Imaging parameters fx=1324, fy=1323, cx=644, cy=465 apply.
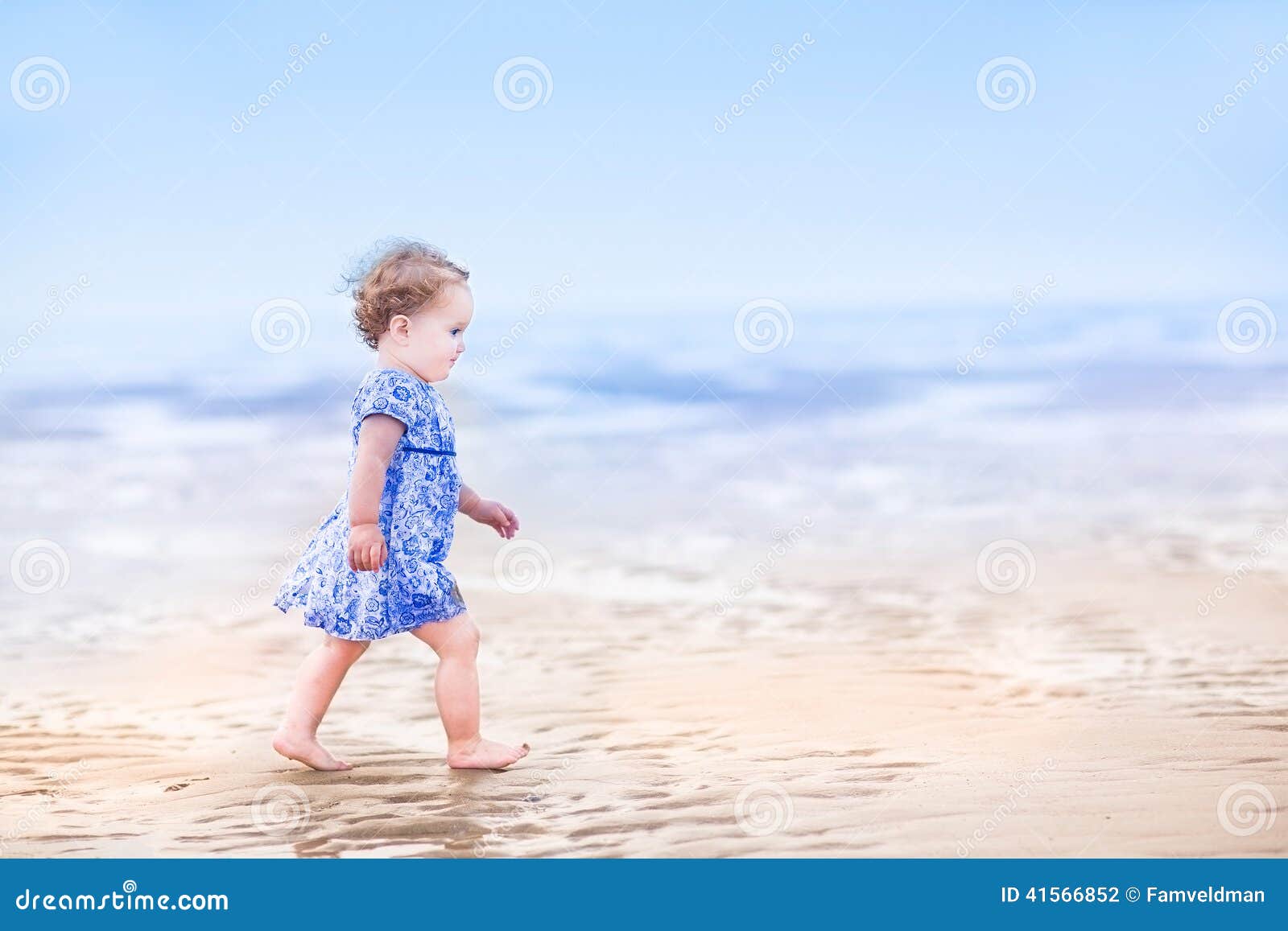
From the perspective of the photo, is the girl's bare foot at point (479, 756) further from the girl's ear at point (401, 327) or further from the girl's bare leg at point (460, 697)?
the girl's ear at point (401, 327)

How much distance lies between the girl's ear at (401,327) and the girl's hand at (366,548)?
1.79 ft

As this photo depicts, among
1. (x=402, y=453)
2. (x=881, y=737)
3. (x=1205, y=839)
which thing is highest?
(x=402, y=453)

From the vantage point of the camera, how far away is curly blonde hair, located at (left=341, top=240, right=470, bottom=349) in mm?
3520

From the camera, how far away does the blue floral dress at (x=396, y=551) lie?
3.41m

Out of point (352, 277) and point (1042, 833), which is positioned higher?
point (352, 277)

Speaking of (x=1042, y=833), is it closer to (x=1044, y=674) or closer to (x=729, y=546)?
(x=1044, y=674)

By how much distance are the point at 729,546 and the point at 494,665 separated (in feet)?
7.04

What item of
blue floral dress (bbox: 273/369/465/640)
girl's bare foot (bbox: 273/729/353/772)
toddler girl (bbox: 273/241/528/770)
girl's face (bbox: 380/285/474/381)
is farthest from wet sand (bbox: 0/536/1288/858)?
girl's face (bbox: 380/285/474/381)

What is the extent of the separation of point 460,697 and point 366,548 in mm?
476

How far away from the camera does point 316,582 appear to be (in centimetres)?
345

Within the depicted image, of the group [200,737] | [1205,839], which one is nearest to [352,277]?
[200,737]

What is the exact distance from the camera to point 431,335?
11.6 feet

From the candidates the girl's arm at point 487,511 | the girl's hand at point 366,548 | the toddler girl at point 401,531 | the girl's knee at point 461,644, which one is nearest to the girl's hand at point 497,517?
the girl's arm at point 487,511

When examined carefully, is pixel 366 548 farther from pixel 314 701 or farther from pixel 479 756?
pixel 479 756
